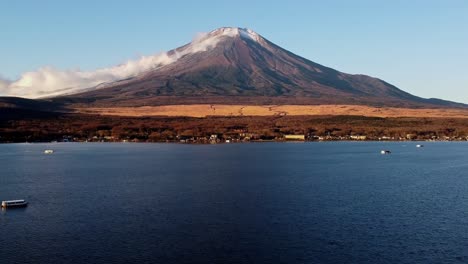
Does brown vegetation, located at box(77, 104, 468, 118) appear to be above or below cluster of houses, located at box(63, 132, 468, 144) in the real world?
above

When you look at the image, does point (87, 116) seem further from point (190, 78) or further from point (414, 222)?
point (414, 222)

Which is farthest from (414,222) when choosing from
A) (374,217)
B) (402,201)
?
(402,201)

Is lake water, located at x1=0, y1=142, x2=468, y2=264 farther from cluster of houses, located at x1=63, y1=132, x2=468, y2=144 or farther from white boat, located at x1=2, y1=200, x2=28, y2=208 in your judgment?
cluster of houses, located at x1=63, y1=132, x2=468, y2=144

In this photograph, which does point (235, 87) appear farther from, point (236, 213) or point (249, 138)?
point (236, 213)

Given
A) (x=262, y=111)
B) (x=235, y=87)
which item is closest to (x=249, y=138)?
(x=262, y=111)

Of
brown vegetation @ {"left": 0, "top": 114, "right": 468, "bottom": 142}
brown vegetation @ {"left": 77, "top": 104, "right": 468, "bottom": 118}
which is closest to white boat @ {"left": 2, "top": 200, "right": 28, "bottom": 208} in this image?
brown vegetation @ {"left": 0, "top": 114, "right": 468, "bottom": 142}

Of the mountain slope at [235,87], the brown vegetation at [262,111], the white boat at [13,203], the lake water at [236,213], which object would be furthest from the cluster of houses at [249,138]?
the white boat at [13,203]
